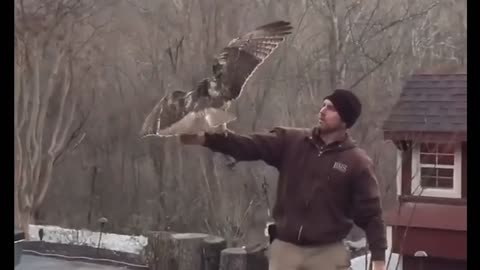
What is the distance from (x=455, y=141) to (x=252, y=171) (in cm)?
64

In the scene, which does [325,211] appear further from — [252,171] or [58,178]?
[58,178]

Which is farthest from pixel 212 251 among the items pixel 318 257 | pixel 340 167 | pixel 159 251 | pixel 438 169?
pixel 438 169

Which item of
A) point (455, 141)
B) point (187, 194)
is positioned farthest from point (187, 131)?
point (455, 141)

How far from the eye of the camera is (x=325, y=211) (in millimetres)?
2207

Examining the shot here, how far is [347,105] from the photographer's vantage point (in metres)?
2.24

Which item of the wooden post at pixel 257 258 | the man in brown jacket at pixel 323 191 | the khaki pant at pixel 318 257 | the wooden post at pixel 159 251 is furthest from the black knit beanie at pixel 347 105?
the wooden post at pixel 159 251

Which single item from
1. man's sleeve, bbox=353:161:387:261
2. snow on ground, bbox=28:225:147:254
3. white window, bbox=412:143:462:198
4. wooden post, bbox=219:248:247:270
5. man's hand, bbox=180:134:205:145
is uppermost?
man's hand, bbox=180:134:205:145

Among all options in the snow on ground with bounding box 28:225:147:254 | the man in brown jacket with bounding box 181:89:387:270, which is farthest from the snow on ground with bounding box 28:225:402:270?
the man in brown jacket with bounding box 181:89:387:270

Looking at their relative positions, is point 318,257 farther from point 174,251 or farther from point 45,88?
point 45,88

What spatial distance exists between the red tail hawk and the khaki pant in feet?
1.56

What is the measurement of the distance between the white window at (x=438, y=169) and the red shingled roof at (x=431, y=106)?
0.18 feet

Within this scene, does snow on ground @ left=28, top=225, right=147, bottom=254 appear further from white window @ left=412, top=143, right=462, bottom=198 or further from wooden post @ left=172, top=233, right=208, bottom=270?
white window @ left=412, top=143, right=462, bottom=198

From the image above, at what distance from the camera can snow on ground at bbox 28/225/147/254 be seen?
96.8 inches
